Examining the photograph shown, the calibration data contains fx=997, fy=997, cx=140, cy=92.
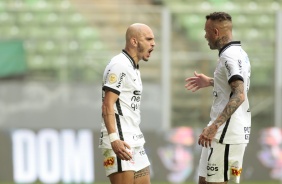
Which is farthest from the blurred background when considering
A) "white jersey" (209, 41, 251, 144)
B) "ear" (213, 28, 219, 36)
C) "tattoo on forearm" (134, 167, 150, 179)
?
"ear" (213, 28, 219, 36)

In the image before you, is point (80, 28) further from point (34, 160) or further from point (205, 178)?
point (205, 178)

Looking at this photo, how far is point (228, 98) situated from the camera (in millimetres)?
8547

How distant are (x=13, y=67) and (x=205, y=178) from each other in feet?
28.1

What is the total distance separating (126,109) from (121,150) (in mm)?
463

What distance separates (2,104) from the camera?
16.7 m

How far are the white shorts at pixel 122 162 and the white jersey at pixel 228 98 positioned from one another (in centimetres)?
69

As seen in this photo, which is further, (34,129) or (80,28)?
(80,28)

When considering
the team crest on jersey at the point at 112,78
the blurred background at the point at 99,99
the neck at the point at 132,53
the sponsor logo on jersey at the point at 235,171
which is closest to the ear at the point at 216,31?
the neck at the point at 132,53

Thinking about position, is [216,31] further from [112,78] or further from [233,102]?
[112,78]

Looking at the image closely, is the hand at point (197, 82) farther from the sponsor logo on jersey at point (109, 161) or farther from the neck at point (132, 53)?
the sponsor logo on jersey at point (109, 161)

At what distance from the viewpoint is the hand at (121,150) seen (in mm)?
8195

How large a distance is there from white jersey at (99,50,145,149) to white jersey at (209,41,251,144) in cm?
70

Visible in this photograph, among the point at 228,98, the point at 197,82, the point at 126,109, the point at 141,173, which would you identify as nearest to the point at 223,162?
the point at 228,98

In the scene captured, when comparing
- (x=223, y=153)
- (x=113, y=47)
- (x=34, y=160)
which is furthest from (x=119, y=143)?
(x=113, y=47)
